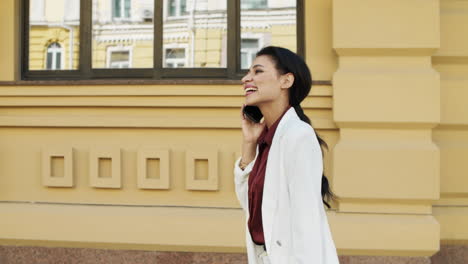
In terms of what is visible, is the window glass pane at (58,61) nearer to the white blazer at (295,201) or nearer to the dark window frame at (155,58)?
the dark window frame at (155,58)

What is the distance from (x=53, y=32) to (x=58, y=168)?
1.29m

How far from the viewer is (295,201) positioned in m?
2.29

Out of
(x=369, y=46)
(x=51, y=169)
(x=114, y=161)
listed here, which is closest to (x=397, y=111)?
(x=369, y=46)

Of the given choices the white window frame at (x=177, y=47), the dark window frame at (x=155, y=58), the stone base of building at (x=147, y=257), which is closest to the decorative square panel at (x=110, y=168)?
the stone base of building at (x=147, y=257)

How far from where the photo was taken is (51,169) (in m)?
5.21

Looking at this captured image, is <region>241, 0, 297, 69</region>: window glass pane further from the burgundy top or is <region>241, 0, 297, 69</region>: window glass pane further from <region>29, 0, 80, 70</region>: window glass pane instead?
the burgundy top

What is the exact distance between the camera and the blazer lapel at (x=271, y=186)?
238 centimetres

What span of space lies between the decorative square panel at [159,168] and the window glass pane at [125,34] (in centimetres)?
82

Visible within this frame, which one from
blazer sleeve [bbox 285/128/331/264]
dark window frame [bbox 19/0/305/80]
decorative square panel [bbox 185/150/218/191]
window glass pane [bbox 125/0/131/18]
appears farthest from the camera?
window glass pane [bbox 125/0/131/18]

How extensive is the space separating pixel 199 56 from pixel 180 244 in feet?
5.44

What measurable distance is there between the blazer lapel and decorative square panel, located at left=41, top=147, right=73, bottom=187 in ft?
10.2

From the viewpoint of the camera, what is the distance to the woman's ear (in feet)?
8.30

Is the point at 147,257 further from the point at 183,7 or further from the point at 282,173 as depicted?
the point at 282,173

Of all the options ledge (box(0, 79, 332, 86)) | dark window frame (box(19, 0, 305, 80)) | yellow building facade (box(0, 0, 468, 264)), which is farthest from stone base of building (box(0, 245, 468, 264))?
dark window frame (box(19, 0, 305, 80))
